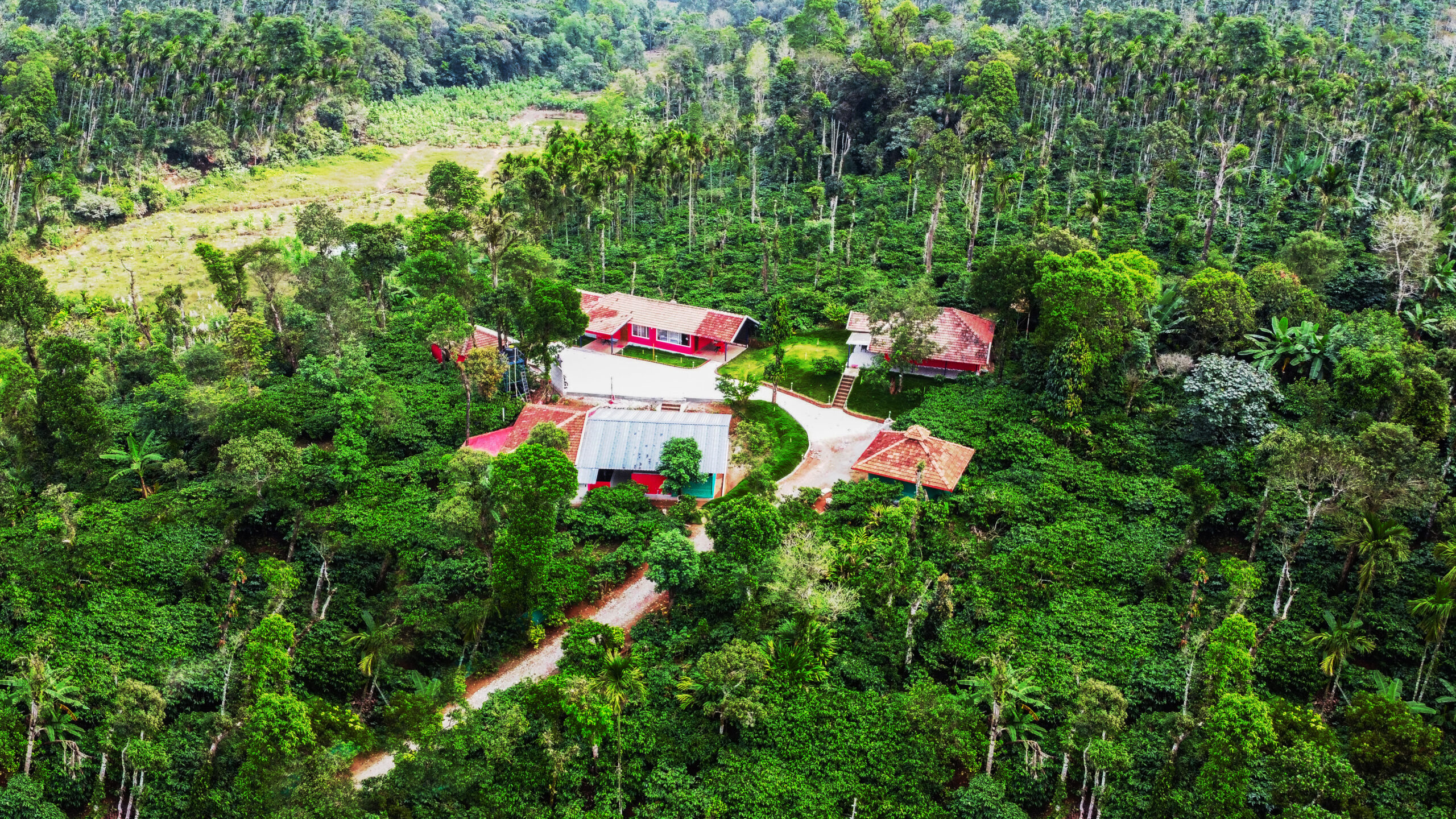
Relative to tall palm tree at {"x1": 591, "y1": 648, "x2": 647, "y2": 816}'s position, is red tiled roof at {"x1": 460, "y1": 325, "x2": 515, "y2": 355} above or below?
above

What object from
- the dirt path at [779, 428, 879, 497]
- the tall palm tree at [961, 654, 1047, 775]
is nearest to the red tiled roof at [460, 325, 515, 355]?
the dirt path at [779, 428, 879, 497]

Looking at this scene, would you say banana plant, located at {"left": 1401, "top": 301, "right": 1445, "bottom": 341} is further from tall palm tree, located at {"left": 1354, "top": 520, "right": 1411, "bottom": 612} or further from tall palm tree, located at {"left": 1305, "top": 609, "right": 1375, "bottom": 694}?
tall palm tree, located at {"left": 1305, "top": 609, "right": 1375, "bottom": 694}

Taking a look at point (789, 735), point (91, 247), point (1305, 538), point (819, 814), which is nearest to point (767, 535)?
point (789, 735)

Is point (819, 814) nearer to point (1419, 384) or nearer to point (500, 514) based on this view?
point (500, 514)

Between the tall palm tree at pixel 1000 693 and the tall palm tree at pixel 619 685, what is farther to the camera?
the tall palm tree at pixel 619 685

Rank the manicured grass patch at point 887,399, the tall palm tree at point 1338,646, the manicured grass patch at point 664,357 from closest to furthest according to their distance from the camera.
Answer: the tall palm tree at point 1338,646, the manicured grass patch at point 887,399, the manicured grass patch at point 664,357

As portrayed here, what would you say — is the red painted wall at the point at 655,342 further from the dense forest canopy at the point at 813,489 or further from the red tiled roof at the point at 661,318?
the dense forest canopy at the point at 813,489

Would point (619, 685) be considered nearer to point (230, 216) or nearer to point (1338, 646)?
point (1338, 646)

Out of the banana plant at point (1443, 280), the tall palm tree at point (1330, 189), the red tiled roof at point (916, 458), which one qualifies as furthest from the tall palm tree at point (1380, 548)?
the tall palm tree at point (1330, 189)
